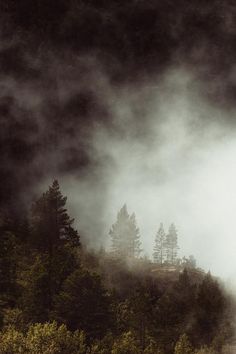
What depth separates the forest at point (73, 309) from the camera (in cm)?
5994

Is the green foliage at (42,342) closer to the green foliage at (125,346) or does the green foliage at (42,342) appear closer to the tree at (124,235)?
the green foliage at (125,346)

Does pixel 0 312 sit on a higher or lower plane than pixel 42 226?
lower

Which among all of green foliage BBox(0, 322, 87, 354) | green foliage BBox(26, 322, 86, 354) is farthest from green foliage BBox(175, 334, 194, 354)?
green foliage BBox(0, 322, 87, 354)

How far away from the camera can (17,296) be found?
70312 mm

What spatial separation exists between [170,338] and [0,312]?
25194 millimetres

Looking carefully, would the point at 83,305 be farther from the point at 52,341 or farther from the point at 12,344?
the point at 12,344

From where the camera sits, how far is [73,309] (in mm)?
63562

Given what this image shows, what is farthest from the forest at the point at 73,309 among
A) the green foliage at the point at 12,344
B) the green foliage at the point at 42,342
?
the green foliage at the point at 12,344

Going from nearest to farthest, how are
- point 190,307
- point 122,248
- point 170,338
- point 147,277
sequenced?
point 170,338
point 190,307
point 147,277
point 122,248

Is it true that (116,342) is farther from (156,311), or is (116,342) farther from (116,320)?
(156,311)

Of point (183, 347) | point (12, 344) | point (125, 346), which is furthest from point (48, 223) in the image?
point (183, 347)

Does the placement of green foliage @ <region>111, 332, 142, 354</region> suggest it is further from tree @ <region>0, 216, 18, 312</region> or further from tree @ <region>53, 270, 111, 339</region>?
tree @ <region>0, 216, 18, 312</region>

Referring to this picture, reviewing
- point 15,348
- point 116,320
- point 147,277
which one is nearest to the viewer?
point 15,348

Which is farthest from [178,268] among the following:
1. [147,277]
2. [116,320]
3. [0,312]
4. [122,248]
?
[0,312]
